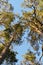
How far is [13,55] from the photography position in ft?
29.2

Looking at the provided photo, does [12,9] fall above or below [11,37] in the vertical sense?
above

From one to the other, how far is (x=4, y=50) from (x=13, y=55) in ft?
2.37

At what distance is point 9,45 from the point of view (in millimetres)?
8469

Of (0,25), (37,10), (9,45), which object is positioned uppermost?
(37,10)

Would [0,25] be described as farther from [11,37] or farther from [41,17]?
[41,17]

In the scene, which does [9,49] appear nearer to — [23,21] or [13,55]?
[13,55]

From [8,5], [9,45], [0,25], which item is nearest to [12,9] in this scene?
[8,5]

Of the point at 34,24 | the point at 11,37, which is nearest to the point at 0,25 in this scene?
the point at 11,37

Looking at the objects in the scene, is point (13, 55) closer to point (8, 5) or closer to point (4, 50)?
point (4, 50)

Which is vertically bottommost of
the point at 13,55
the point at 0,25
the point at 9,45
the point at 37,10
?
the point at 13,55

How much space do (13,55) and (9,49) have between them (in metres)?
0.32

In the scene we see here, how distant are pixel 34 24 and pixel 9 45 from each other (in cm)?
117

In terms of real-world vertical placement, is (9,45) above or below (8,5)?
below

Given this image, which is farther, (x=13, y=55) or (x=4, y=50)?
(x=13, y=55)
